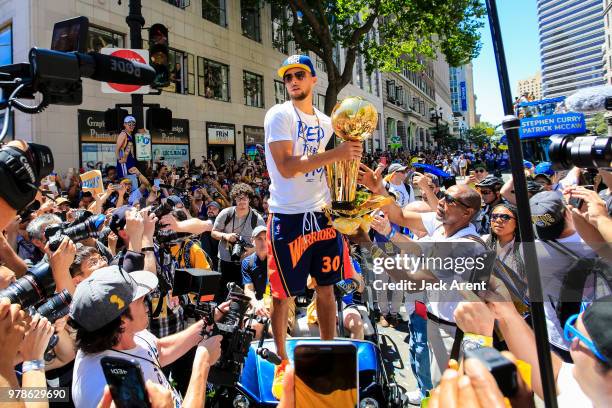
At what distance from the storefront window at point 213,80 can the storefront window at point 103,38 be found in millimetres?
4386

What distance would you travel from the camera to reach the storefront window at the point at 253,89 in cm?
2373

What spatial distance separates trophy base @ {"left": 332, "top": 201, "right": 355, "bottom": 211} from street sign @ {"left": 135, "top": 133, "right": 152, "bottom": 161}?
5.55 meters

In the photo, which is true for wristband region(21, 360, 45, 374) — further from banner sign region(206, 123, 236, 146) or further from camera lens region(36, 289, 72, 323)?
banner sign region(206, 123, 236, 146)

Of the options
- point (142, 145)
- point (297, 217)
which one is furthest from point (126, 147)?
point (297, 217)

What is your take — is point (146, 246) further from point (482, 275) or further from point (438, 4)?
point (438, 4)

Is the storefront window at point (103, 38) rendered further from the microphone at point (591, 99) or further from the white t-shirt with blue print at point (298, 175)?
the microphone at point (591, 99)

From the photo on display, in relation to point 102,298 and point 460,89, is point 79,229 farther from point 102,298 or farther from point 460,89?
point 460,89

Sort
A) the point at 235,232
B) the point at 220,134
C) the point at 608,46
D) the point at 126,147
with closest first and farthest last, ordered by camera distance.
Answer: the point at 235,232 → the point at 126,147 → the point at 220,134 → the point at 608,46

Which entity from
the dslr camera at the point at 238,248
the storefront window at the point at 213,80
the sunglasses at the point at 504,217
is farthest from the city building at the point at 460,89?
the sunglasses at the point at 504,217

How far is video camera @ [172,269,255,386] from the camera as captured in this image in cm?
224

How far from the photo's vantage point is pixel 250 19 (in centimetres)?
2453

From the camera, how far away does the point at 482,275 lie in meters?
2.53

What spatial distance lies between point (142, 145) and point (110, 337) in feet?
19.4

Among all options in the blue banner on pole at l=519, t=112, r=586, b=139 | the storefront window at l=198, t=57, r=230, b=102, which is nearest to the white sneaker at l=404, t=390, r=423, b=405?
the blue banner on pole at l=519, t=112, r=586, b=139
